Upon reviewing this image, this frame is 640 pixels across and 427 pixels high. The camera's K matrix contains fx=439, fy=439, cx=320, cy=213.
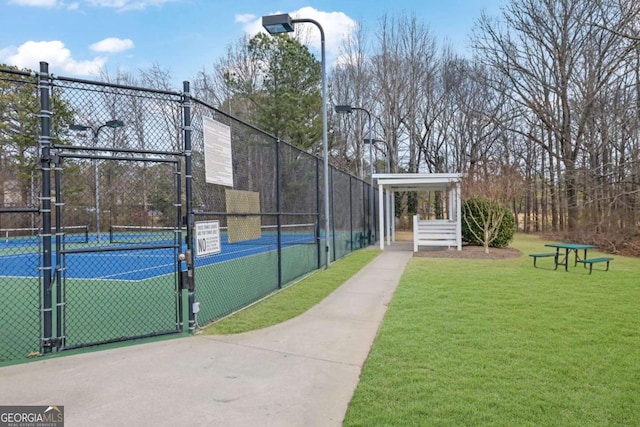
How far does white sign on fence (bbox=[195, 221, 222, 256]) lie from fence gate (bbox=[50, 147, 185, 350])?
259 mm

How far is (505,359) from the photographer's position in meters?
4.10

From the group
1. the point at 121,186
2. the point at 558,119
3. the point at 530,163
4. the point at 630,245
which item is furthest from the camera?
the point at 530,163

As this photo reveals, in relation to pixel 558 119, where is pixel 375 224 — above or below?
below

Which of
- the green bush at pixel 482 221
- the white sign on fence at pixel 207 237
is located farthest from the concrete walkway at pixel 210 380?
the green bush at pixel 482 221

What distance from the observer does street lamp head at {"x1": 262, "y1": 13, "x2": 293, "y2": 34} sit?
29.4ft

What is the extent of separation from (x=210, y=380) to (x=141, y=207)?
5.07m

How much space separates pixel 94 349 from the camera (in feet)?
15.0

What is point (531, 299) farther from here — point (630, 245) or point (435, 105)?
point (435, 105)

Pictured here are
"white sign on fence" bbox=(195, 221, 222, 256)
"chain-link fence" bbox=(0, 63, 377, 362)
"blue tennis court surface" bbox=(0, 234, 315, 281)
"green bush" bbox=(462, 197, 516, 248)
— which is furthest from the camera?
"green bush" bbox=(462, 197, 516, 248)

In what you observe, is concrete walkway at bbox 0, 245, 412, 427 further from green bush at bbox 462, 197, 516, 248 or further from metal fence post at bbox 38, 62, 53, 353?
green bush at bbox 462, 197, 516, 248

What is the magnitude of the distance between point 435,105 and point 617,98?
13451mm

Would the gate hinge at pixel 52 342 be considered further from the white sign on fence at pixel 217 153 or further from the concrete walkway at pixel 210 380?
the white sign on fence at pixel 217 153

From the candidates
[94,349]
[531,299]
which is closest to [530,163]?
[531,299]

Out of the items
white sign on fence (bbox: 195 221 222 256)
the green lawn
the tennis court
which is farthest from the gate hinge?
the green lawn
